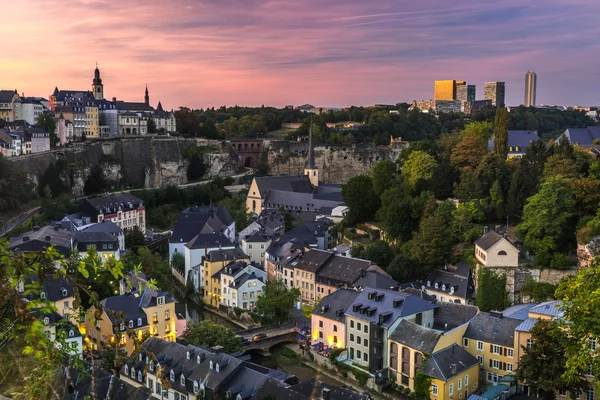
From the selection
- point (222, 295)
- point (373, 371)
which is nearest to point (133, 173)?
point (222, 295)

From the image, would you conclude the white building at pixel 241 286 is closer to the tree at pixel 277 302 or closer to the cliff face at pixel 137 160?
the tree at pixel 277 302

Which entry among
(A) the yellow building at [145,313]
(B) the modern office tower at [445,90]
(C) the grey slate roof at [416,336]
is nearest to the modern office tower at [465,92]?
(B) the modern office tower at [445,90]

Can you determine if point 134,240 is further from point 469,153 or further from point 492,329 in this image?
point 492,329

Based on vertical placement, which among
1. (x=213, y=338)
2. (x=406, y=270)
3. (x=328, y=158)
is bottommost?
(x=213, y=338)

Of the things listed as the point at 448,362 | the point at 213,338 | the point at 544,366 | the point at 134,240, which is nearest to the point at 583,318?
the point at 544,366

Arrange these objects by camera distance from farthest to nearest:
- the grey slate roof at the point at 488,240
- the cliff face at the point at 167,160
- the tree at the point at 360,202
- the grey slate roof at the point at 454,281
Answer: the cliff face at the point at 167,160
the tree at the point at 360,202
the grey slate roof at the point at 454,281
the grey slate roof at the point at 488,240

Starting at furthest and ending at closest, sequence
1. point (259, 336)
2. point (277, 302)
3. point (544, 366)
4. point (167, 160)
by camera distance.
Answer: point (167, 160) < point (277, 302) < point (259, 336) < point (544, 366)

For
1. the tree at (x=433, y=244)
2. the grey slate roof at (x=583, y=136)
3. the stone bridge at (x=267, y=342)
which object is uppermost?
the grey slate roof at (x=583, y=136)
